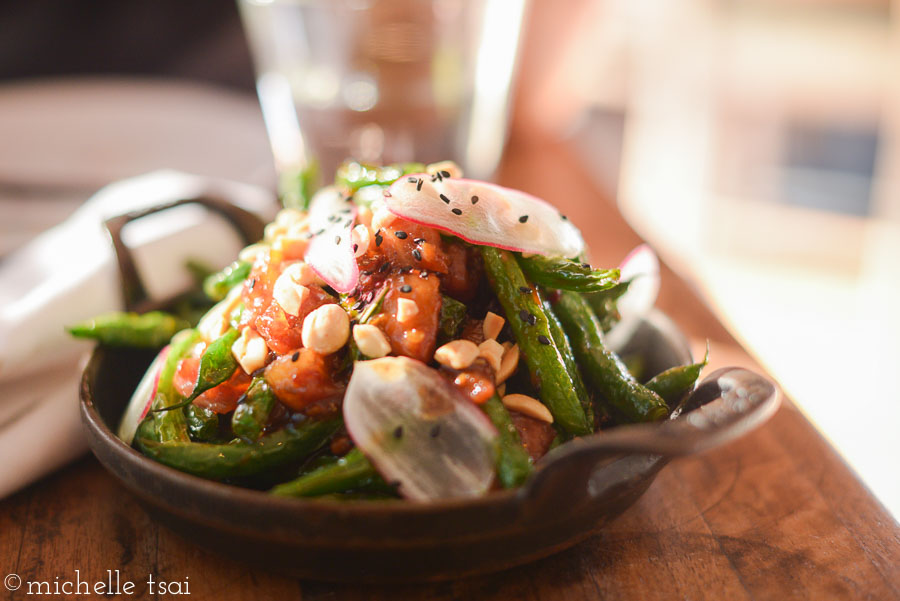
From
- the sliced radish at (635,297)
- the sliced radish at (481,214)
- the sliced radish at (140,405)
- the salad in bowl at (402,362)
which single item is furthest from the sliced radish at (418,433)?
the sliced radish at (635,297)

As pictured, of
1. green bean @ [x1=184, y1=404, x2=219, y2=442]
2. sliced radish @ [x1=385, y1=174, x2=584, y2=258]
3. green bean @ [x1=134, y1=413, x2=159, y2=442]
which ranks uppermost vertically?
sliced radish @ [x1=385, y1=174, x2=584, y2=258]

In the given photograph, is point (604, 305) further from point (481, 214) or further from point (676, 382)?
point (481, 214)

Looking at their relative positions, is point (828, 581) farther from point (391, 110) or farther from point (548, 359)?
point (391, 110)

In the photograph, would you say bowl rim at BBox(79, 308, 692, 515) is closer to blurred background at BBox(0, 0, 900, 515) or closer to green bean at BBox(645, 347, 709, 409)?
green bean at BBox(645, 347, 709, 409)

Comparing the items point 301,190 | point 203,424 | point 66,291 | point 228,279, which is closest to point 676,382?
point 203,424

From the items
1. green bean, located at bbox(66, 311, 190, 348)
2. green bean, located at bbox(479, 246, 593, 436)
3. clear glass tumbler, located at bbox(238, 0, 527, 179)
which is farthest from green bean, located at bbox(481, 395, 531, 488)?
clear glass tumbler, located at bbox(238, 0, 527, 179)

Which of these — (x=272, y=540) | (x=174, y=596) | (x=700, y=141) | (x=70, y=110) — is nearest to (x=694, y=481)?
(x=272, y=540)

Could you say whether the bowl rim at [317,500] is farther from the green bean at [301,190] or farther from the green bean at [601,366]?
the green bean at [301,190]
